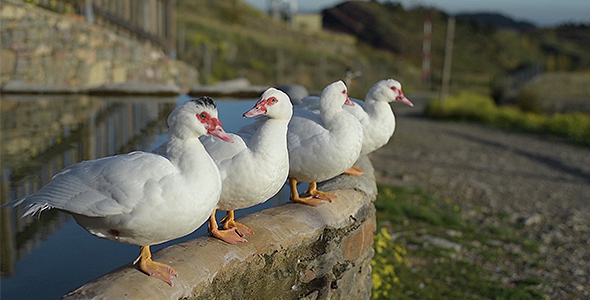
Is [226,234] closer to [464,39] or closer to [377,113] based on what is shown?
[377,113]

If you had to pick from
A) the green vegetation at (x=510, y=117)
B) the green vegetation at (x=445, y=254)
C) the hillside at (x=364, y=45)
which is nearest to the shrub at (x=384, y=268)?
the green vegetation at (x=445, y=254)

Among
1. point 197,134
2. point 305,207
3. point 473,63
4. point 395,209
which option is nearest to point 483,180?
point 395,209

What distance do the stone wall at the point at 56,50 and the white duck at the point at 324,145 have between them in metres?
4.78

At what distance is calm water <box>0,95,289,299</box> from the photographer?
8.13ft

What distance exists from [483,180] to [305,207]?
6.25 metres

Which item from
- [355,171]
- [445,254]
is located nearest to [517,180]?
[445,254]

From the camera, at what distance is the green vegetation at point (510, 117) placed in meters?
12.8

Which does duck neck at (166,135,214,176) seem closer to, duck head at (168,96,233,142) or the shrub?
duck head at (168,96,233,142)

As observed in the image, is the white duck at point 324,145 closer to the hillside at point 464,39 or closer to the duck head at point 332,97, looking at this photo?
the duck head at point 332,97

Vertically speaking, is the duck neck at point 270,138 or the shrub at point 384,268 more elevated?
the duck neck at point 270,138

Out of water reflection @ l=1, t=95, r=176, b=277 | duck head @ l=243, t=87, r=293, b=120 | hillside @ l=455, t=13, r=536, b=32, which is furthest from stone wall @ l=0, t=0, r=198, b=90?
hillside @ l=455, t=13, r=536, b=32

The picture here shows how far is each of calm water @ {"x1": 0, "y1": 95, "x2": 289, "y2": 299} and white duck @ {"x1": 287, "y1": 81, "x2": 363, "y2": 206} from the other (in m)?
0.53

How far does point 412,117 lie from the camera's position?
16094 millimetres

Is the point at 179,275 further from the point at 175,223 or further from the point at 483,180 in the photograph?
the point at 483,180
